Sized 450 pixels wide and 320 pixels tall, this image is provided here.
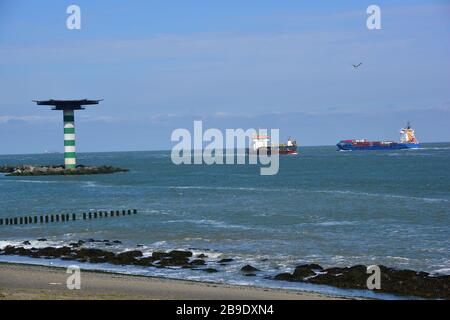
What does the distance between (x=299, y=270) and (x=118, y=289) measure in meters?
7.64

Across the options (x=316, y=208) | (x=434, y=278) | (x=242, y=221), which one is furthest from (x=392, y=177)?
(x=434, y=278)

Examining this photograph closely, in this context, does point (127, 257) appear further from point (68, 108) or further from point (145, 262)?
point (68, 108)

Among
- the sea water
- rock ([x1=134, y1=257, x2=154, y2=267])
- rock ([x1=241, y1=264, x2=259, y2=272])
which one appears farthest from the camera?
the sea water

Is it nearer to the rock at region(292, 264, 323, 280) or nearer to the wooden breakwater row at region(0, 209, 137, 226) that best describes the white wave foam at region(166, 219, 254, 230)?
the wooden breakwater row at region(0, 209, 137, 226)

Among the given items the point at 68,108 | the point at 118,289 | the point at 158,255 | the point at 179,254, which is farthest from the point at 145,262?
the point at 68,108

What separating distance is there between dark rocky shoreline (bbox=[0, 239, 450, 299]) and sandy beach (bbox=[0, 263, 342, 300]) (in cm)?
272

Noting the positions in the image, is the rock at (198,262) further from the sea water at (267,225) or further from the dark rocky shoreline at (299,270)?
the sea water at (267,225)

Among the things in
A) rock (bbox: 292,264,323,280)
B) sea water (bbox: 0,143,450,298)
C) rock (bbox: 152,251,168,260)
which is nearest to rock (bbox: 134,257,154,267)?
rock (bbox: 152,251,168,260)

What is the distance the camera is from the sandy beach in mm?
22047

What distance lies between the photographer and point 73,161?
121062mm

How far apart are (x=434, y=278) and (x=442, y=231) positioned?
1508cm

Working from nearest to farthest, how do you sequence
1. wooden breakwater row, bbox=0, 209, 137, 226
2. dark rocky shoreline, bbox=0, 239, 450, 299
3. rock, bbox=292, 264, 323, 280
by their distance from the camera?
dark rocky shoreline, bbox=0, 239, 450, 299, rock, bbox=292, 264, 323, 280, wooden breakwater row, bbox=0, 209, 137, 226

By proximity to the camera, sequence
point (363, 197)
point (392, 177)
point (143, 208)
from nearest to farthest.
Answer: point (143, 208), point (363, 197), point (392, 177)
